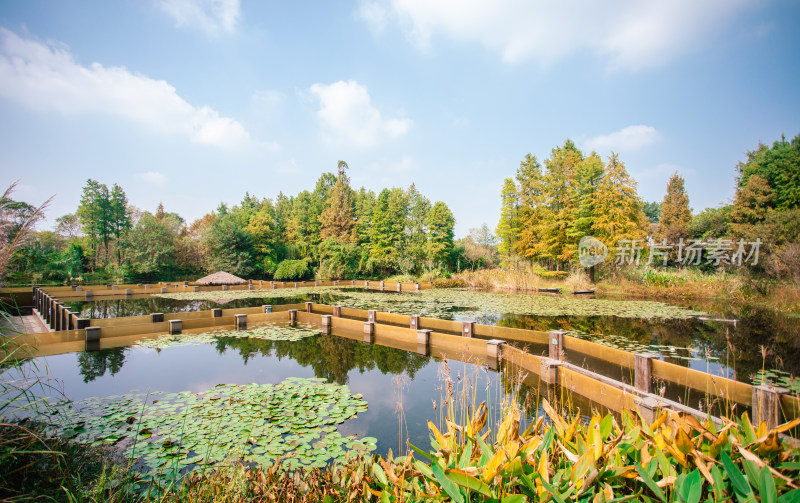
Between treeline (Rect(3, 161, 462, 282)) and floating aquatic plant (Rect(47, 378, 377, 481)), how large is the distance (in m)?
19.4

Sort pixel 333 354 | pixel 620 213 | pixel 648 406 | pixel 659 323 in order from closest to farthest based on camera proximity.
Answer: pixel 648 406
pixel 333 354
pixel 659 323
pixel 620 213

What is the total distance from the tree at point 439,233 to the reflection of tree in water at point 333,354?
17.4 meters

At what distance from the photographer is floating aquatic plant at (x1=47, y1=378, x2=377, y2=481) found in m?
3.25

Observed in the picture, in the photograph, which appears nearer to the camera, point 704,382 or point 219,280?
point 704,382

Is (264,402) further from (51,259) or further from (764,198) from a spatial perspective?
(764,198)

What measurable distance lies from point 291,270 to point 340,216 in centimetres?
627

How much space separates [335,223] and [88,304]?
708 inches

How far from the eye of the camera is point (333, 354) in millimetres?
7070

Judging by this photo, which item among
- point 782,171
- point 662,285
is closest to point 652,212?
point 782,171

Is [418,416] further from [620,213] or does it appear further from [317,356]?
[620,213]

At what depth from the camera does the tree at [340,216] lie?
29.7m

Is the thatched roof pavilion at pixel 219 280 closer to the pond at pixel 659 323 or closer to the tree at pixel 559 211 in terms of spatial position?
the pond at pixel 659 323

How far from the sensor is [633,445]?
142 cm

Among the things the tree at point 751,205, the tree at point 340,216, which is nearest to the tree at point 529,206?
the tree at point 751,205
